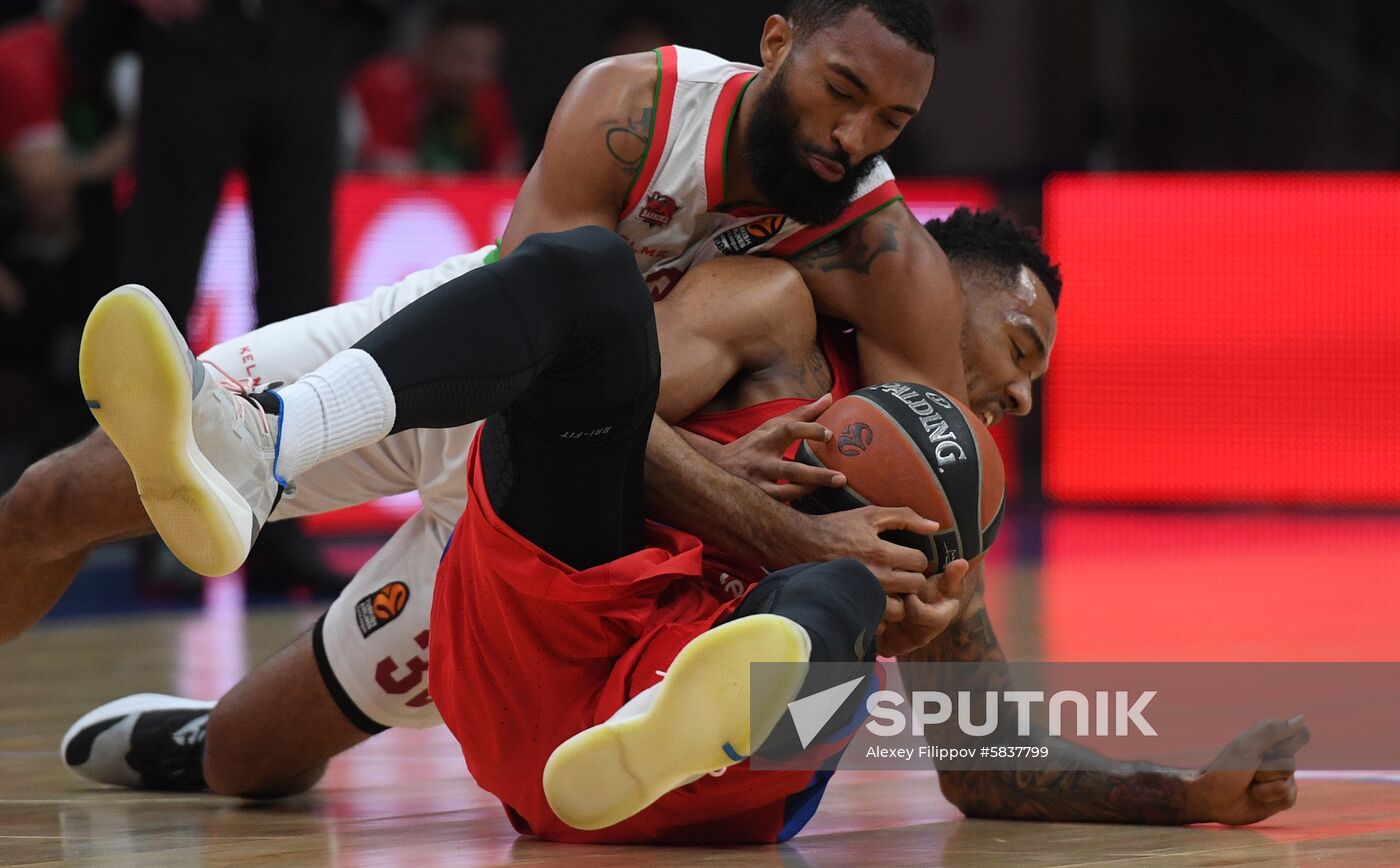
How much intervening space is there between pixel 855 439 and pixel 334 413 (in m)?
0.69

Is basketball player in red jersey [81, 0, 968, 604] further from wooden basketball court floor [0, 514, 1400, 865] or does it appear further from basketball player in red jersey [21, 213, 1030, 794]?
wooden basketball court floor [0, 514, 1400, 865]

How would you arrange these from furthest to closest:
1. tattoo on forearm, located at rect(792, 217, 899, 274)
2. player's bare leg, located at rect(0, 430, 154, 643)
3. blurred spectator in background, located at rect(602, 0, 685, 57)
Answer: blurred spectator in background, located at rect(602, 0, 685, 57), tattoo on forearm, located at rect(792, 217, 899, 274), player's bare leg, located at rect(0, 430, 154, 643)

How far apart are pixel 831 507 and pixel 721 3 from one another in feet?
25.3

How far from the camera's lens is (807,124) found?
286 centimetres

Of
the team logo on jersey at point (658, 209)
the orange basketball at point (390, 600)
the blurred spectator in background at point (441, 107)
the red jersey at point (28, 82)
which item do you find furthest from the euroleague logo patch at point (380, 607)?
the blurred spectator in background at point (441, 107)

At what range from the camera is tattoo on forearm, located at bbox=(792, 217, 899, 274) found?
2.80 m

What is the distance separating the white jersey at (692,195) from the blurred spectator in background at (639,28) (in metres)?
4.84

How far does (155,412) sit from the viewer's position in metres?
1.86

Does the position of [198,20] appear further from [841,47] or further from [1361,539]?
[1361,539]

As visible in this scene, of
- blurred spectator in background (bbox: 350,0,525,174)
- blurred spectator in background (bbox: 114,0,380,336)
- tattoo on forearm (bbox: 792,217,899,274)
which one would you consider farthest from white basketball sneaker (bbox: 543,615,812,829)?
blurred spectator in background (bbox: 350,0,525,174)

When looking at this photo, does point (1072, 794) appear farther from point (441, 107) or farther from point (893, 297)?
point (441, 107)

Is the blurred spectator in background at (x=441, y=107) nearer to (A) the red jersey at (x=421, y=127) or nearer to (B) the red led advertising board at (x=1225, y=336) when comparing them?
(A) the red jersey at (x=421, y=127)

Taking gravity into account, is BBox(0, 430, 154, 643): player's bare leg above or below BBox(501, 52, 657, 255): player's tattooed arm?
below

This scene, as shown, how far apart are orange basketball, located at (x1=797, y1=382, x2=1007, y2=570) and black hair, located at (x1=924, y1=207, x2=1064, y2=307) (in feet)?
1.90
